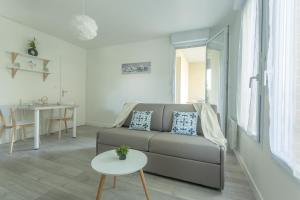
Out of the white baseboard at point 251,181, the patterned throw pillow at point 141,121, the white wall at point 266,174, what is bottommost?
the white baseboard at point 251,181

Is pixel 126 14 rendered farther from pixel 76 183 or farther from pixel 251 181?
pixel 251 181

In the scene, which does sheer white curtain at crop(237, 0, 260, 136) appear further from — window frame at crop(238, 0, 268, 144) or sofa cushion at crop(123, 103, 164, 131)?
sofa cushion at crop(123, 103, 164, 131)

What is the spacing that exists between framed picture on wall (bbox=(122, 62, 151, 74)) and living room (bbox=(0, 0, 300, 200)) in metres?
0.03

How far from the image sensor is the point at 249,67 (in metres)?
2.02

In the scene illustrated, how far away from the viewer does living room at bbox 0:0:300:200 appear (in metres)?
1.27

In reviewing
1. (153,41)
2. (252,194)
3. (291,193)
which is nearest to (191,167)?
(252,194)

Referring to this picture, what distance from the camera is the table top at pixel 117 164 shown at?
1.27m

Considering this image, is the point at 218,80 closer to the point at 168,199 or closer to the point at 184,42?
the point at 184,42

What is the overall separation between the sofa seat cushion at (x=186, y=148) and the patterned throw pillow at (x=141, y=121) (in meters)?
0.45

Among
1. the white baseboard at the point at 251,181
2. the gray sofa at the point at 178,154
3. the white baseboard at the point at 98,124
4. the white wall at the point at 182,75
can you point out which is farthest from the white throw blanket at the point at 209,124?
the white baseboard at the point at 98,124

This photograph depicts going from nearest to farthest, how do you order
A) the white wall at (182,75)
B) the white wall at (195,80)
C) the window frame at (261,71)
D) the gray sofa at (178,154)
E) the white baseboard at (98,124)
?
1. the window frame at (261,71)
2. the gray sofa at (178,154)
3. the white baseboard at (98,124)
4. the white wall at (182,75)
5. the white wall at (195,80)

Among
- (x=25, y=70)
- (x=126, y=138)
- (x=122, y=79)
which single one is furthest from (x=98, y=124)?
(x=126, y=138)

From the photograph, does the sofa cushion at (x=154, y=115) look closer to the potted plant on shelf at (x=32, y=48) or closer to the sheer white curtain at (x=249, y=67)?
the sheer white curtain at (x=249, y=67)

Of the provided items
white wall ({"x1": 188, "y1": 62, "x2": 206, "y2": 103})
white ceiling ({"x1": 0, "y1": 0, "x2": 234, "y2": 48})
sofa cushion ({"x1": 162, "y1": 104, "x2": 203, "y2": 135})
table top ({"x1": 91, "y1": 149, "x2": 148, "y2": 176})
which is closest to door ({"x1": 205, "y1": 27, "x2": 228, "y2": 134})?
white ceiling ({"x1": 0, "y1": 0, "x2": 234, "y2": 48})
